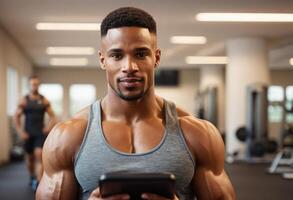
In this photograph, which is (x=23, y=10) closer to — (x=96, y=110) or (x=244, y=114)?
(x=244, y=114)

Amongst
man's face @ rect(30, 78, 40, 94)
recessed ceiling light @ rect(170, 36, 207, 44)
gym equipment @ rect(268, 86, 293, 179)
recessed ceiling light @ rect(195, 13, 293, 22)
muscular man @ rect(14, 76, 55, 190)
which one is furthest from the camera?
recessed ceiling light @ rect(170, 36, 207, 44)

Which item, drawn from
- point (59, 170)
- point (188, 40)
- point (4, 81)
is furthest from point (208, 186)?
point (188, 40)

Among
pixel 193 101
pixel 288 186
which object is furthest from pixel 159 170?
pixel 193 101

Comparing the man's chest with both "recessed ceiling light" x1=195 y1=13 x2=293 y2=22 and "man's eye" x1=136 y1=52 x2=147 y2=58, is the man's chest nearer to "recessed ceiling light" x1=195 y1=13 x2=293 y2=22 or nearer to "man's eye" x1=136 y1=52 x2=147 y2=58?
"man's eye" x1=136 y1=52 x2=147 y2=58

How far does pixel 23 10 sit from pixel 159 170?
15.9 ft

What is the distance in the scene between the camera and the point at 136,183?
789 mm

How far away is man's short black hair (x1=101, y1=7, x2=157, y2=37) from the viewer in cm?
97

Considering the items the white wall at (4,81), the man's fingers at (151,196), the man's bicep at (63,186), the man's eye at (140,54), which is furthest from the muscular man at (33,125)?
the man's fingers at (151,196)

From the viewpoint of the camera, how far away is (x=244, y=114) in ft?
24.4

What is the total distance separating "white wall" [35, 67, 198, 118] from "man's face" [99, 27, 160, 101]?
11052mm

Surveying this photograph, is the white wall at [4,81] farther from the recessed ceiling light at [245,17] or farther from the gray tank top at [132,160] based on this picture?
the gray tank top at [132,160]

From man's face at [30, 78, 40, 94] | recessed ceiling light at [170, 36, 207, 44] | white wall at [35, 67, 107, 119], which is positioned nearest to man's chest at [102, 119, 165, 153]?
man's face at [30, 78, 40, 94]

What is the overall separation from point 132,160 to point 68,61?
10.2m

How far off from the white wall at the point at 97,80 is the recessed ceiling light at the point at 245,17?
20.6 feet
